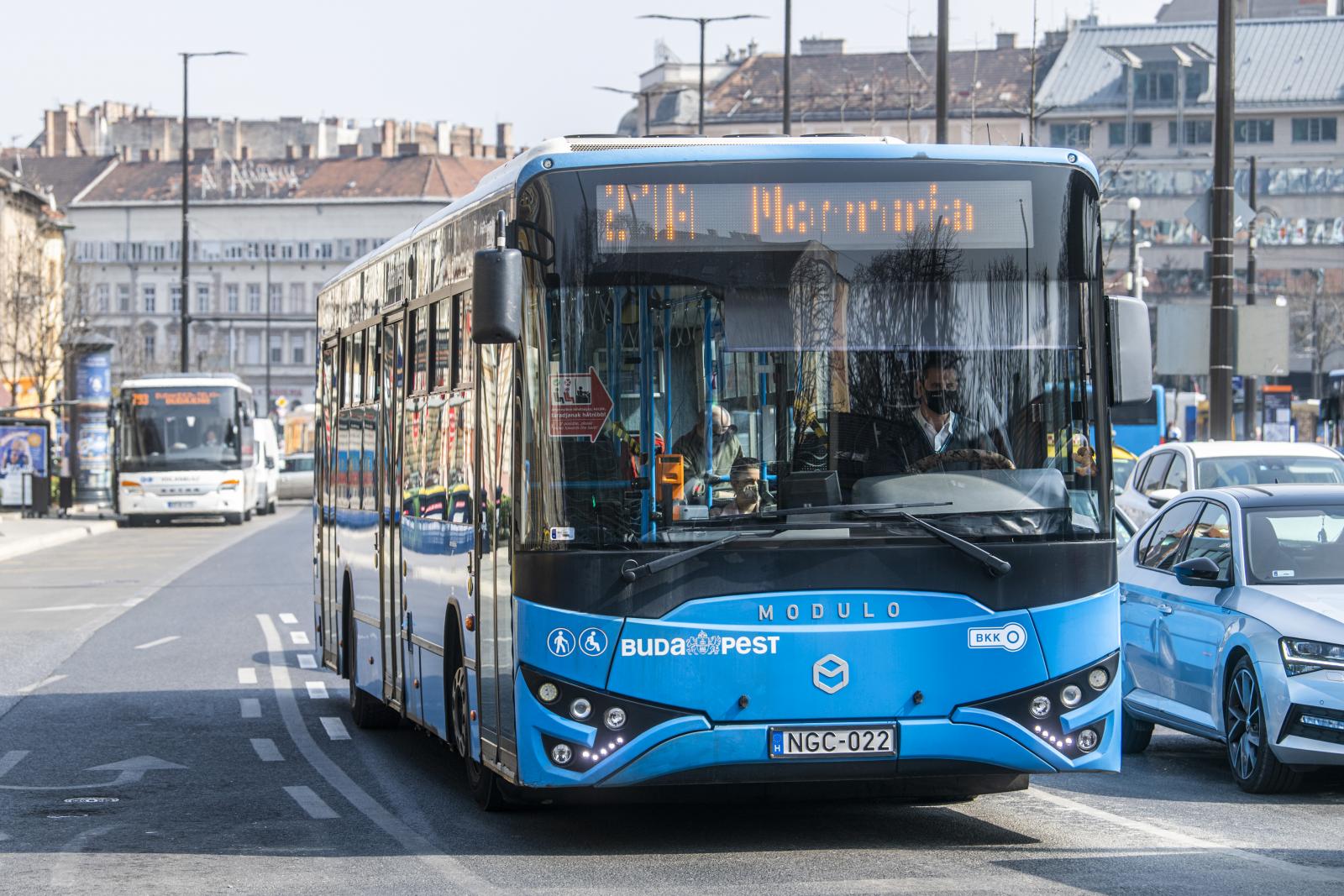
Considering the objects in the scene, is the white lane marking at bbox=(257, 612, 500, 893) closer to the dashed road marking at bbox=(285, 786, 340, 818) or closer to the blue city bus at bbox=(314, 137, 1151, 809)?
the dashed road marking at bbox=(285, 786, 340, 818)

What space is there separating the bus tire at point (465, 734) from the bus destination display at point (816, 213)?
8.01 ft

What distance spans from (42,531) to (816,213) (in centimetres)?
4083

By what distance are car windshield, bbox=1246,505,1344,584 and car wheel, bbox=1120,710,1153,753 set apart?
1769 millimetres

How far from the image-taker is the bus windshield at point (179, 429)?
5281 cm

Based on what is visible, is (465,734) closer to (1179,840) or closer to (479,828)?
(479,828)

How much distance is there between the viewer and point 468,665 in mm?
10242

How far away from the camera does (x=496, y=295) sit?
28.4 feet

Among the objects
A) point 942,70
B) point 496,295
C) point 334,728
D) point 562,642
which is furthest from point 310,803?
point 942,70

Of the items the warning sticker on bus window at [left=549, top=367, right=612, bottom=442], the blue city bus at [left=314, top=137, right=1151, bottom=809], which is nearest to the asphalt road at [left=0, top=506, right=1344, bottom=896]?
the blue city bus at [left=314, top=137, right=1151, bottom=809]

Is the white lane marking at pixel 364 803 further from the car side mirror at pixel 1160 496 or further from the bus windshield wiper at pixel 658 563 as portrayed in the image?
the car side mirror at pixel 1160 496

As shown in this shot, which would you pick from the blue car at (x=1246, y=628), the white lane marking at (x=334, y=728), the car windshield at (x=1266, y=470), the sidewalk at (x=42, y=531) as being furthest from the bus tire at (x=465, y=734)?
the sidewalk at (x=42, y=531)

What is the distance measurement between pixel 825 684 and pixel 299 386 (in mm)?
137383

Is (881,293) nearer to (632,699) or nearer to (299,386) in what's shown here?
(632,699)

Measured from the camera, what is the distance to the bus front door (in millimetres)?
12539
